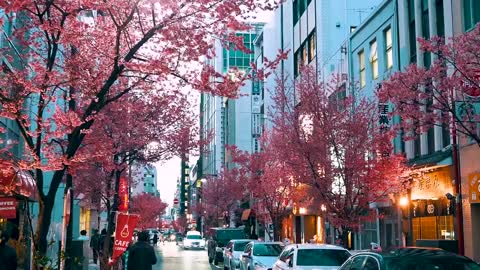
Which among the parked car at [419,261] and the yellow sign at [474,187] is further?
the yellow sign at [474,187]

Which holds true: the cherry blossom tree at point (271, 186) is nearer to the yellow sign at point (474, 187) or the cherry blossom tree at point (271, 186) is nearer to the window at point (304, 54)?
the window at point (304, 54)

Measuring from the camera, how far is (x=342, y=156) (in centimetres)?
2125

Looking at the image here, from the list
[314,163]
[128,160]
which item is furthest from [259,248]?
[128,160]

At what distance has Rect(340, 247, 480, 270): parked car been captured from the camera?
343 inches

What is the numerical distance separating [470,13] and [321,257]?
862 centimetres

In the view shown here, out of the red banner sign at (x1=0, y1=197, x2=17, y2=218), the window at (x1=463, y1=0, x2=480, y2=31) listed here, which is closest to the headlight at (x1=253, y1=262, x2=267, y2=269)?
the window at (x1=463, y1=0, x2=480, y2=31)

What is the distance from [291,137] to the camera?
881 inches

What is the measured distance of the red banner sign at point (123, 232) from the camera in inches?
680

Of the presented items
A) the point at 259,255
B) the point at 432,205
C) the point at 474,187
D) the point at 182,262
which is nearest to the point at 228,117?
the point at 182,262

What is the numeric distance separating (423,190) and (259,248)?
19.9ft

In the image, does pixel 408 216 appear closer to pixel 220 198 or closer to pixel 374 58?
pixel 374 58

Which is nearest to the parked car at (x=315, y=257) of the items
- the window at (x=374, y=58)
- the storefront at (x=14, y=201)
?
the storefront at (x=14, y=201)

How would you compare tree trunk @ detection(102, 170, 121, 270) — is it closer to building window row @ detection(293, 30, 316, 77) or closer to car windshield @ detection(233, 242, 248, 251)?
car windshield @ detection(233, 242, 248, 251)

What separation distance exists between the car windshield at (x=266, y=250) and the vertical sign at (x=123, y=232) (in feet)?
20.0
